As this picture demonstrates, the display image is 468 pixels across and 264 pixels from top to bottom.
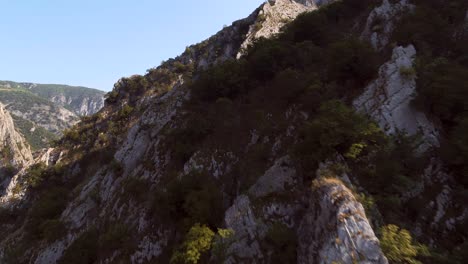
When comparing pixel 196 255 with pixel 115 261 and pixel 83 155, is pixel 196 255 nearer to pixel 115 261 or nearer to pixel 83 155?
pixel 115 261

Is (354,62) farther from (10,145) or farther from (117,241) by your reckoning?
(10,145)

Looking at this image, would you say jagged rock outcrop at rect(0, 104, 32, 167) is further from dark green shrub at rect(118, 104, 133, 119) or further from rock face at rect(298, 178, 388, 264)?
rock face at rect(298, 178, 388, 264)

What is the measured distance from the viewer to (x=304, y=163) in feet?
45.4

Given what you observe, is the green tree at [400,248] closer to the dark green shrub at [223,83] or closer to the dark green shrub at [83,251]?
the dark green shrub at [223,83]

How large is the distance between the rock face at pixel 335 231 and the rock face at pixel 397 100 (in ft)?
19.9

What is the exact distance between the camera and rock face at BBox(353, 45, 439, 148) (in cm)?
1398

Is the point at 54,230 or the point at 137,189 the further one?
the point at 54,230

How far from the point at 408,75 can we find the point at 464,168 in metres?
7.02

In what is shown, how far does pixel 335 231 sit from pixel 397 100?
9829mm

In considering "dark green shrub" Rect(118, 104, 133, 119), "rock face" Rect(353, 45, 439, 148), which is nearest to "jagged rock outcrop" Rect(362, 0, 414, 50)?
"rock face" Rect(353, 45, 439, 148)

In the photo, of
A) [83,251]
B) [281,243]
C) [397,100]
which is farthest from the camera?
[83,251]

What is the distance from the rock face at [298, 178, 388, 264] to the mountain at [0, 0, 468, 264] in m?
0.05

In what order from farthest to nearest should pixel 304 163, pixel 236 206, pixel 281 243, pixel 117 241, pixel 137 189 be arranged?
pixel 137 189, pixel 117 241, pixel 236 206, pixel 304 163, pixel 281 243

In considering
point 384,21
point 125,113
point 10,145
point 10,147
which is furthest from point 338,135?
point 10,145
